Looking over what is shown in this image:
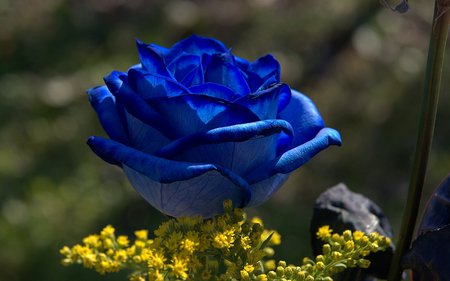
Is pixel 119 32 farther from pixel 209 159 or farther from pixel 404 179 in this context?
pixel 209 159

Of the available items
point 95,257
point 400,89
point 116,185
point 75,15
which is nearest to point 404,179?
point 400,89

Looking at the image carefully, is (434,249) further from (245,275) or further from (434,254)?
(245,275)

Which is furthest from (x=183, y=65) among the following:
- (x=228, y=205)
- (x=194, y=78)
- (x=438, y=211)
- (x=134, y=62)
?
(x=134, y=62)

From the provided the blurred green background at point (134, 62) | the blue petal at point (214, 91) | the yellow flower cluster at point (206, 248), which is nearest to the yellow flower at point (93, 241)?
the yellow flower cluster at point (206, 248)

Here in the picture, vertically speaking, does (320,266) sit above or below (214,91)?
below

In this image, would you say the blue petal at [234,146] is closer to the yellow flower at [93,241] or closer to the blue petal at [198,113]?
the blue petal at [198,113]

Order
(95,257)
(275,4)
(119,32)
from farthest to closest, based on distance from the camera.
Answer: (275,4)
(119,32)
(95,257)

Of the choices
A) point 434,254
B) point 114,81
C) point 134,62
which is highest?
point 134,62
